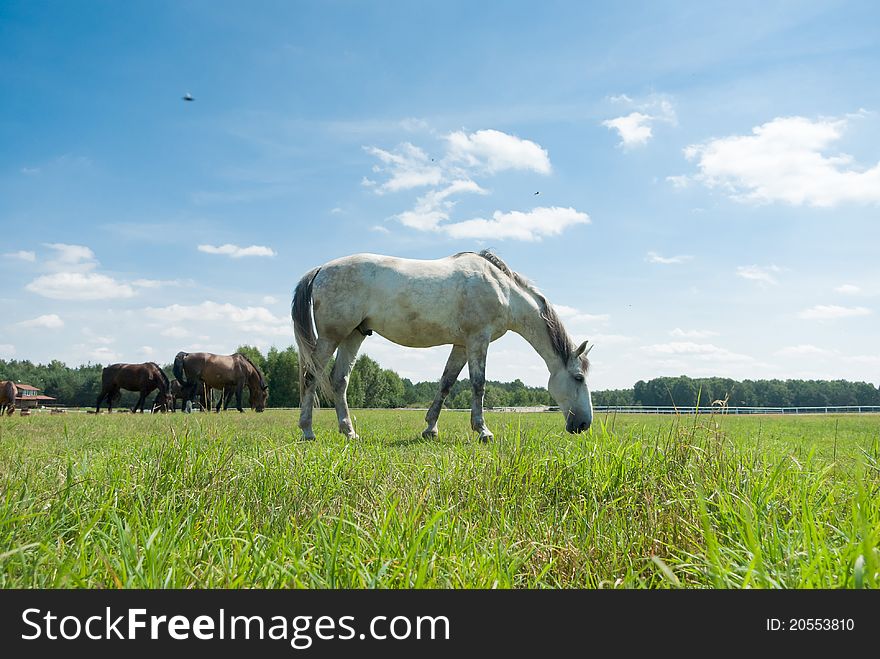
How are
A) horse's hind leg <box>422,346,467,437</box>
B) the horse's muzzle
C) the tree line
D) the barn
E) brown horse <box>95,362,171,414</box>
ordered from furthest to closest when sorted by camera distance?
the tree line → brown horse <box>95,362,171,414</box> → the barn → horse's hind leg <box>422,346,467,437</box> → the horse's muzzle

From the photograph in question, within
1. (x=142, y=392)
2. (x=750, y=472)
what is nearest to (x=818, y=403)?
(x=142, y=392)

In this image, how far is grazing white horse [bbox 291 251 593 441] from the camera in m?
8.18

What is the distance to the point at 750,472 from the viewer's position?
126 inches

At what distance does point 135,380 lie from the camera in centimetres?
2673

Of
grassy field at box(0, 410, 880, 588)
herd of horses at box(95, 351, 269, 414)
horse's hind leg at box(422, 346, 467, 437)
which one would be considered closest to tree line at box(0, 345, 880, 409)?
herd of horses at box(95, 351, 269, 414)

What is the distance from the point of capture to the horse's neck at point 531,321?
29.2 feet

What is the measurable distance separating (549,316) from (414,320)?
2267 mm

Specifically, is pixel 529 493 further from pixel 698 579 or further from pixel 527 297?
pixel 527 297

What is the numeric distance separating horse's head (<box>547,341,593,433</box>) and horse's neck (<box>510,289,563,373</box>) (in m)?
0.33

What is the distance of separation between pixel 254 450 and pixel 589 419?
5.46 meters

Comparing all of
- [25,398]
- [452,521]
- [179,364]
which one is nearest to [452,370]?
[452,521]

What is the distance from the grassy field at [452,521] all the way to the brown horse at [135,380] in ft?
82.5

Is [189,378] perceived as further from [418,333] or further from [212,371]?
[418,333]

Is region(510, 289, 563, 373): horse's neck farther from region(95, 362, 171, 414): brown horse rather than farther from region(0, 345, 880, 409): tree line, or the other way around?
region(0, 345, 880, 409): tree line
